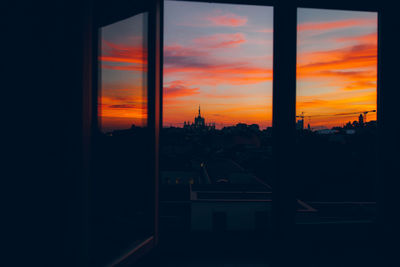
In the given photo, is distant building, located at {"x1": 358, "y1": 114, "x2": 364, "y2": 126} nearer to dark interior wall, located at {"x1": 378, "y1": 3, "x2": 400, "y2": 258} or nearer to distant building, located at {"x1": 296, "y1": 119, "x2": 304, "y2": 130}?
dark interior wall, located at {"x1": 378, "y1": 3, "x2": 400, "y2": 258}

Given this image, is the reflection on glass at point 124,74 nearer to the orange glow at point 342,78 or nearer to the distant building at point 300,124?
the distant building at point 300,124

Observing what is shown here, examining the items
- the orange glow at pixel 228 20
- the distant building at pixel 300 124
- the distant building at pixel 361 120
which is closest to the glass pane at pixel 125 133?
the orange glow at pixel 228 20

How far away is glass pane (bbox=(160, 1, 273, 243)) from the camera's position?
2.44m

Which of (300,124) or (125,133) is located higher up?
(300,124)

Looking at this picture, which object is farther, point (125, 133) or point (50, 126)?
point (125, 133)

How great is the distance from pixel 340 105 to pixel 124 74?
6.93ft

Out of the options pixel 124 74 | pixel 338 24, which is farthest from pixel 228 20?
pixel 124 74

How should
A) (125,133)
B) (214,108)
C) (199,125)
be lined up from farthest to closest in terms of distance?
(214,108)
(199,125)
(125,133)

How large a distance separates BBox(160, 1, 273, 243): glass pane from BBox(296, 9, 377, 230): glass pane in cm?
41

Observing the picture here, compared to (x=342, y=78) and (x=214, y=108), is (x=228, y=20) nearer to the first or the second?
(x=214, y=108)

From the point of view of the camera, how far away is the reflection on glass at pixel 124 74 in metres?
2.02

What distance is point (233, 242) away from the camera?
2.51m

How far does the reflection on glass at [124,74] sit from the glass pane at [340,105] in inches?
57.2

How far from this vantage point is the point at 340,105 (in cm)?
262
